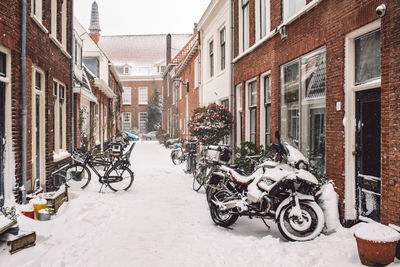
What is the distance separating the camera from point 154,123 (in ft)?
180

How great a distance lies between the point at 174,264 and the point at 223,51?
11.6 m

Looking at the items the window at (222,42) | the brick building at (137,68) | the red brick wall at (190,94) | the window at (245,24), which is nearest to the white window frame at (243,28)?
the window at (245,24)

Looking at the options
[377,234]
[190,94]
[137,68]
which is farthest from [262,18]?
[137,68]

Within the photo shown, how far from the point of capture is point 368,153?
5.76 metres

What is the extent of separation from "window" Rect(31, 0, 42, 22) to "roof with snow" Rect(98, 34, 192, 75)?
4983 centimetres

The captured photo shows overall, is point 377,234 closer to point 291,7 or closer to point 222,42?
point 291,7

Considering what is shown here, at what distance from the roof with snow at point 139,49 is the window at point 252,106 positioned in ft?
156

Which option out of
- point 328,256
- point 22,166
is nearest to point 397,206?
point 328,256

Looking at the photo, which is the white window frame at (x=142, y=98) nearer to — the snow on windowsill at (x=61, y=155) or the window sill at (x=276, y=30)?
the window sill at (x=276, y=30)

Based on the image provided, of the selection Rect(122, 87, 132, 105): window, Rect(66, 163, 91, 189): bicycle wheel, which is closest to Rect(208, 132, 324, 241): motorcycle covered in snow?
Rect(66, 163, 91, 189): bicycle wheel

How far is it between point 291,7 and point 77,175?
6.55 m

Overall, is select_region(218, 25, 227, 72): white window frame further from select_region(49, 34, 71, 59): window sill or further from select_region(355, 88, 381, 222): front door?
select_region(355, 88, 381, 222): front door

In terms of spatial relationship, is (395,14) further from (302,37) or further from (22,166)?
Answer: (22,166)

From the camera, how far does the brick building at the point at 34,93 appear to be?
6.55 meters
